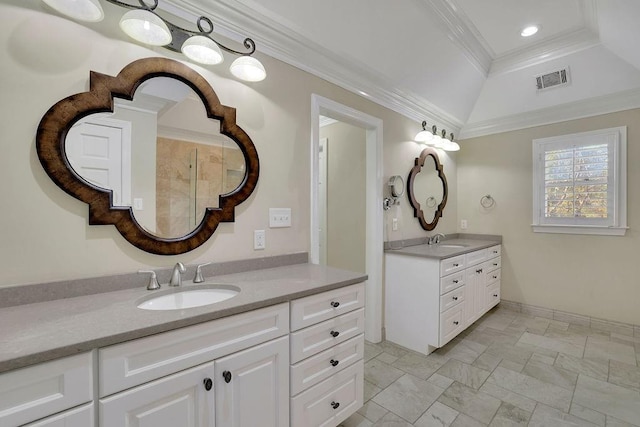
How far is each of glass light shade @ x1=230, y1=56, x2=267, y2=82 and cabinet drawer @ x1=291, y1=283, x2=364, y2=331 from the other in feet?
4.23

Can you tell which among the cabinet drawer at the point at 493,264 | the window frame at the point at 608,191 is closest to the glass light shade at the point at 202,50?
the cabinet drawer at the point at 493,264

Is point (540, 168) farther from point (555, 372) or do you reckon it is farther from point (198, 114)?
point (198, 114)

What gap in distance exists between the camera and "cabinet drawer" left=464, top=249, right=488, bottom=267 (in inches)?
Answer: 112

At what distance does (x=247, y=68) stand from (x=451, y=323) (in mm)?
2619

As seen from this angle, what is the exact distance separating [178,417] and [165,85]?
5.01 ft

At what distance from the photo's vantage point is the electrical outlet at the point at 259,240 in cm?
181

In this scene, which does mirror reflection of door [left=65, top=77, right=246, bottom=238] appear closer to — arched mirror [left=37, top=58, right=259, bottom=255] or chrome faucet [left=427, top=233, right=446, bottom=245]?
arched mirror [left=37, top=58, right=259, bottom=255]

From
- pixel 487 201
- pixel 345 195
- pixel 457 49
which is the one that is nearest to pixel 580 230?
pixel 487 201

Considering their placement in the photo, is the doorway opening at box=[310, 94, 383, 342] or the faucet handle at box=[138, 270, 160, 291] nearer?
the faucet handle at box=[138, 270, 160, 291]

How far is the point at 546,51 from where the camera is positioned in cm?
279

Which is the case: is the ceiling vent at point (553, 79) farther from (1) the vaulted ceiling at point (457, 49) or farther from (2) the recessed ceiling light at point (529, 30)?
(2) the recessed ceiling light at point (529, 30)

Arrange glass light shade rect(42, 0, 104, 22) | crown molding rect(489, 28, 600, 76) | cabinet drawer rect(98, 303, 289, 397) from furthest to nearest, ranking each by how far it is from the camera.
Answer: crown molding rect(489, 28, 600, 76)
glass light shade rect(42, 0, 104, 22)
cabinet drawer rect(98, 303, 289, 397)

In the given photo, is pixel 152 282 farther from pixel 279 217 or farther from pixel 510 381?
pixel 510 381

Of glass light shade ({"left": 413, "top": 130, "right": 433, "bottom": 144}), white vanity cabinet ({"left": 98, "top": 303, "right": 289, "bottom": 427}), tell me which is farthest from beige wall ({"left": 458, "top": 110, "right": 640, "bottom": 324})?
white vanity cabinet ({"left": 98, "top": 303, "right": 289, "bottom": 427})
